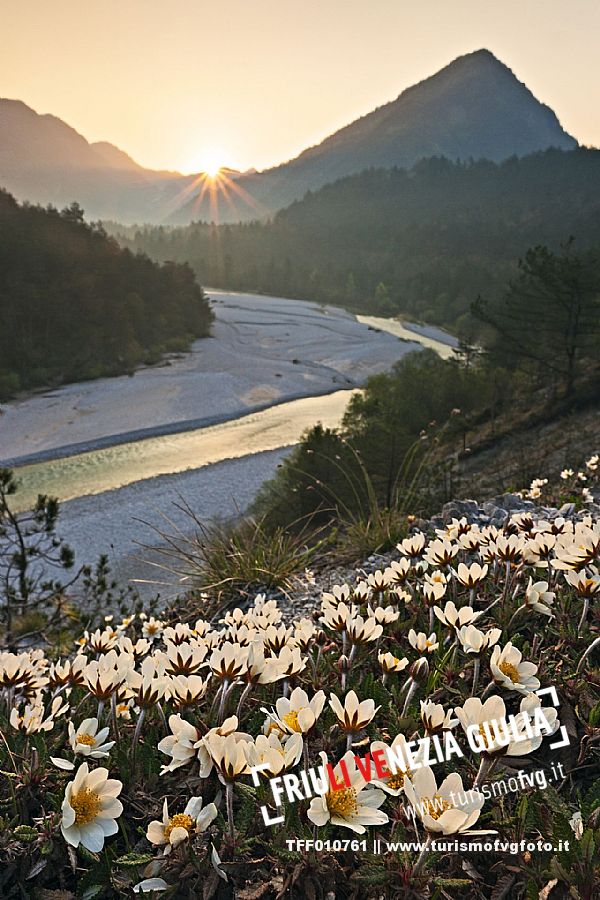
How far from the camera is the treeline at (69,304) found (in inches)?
665

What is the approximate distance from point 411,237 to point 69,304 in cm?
5287

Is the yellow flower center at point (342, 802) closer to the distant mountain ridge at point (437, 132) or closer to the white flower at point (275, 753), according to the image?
the white flower at point (275, 753)

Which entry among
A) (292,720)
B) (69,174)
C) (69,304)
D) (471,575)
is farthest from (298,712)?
(69,174)

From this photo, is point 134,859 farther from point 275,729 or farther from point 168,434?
point 168,434

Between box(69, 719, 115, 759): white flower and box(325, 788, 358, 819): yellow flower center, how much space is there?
0.38 metres

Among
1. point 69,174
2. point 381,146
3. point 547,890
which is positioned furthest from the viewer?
point 381,146

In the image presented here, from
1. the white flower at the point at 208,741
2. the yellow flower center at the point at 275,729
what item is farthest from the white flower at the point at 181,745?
the yellow flower center at the point at 275,729

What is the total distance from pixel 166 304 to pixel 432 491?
773 inches

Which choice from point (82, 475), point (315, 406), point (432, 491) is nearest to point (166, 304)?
point (315, 406)

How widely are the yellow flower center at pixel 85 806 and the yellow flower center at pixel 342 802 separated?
1.10 feet

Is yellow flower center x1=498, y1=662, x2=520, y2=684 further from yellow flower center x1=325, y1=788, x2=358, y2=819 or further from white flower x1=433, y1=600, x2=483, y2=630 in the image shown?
yellow flower center x1=325, y1=788, x2=358, y2=819

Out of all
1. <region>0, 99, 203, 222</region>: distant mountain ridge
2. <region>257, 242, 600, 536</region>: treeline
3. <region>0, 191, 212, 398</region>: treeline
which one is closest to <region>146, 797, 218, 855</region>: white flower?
<region>257, 242, 600, 536</region>: treeline

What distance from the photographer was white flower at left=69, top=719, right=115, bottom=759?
929mm

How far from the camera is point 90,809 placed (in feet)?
2.70
